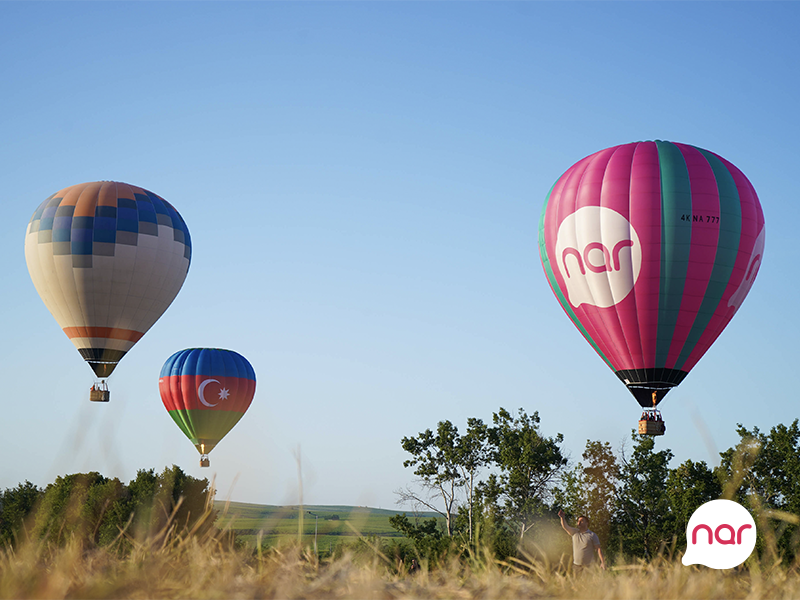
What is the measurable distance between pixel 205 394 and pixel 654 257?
34.9m

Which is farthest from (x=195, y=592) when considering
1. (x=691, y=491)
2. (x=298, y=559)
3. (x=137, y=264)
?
(x=691, y=491)

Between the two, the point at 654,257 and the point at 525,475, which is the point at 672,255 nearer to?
Answer: the point at 654,257

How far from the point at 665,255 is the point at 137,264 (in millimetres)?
25154

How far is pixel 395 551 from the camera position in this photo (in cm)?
629

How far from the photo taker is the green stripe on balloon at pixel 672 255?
29.1m

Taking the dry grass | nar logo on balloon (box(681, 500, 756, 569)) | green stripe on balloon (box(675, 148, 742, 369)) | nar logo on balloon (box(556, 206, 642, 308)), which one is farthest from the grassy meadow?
green stripe on balloon (box(675, 148, 742, 369))

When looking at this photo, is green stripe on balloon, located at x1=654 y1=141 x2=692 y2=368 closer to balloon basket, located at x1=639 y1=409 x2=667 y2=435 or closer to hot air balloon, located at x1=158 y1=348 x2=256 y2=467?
balloon basket, located at x1=639 y1=409 x2=667 y2=435

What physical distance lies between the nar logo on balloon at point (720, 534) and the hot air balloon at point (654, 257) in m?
23.2

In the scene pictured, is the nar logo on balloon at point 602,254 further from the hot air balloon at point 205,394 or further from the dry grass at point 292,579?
the hot air balloon at point 205,394

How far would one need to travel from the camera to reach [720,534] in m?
6.84

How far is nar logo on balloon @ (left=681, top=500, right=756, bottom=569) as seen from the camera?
256 inches

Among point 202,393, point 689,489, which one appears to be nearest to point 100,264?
point 202,393

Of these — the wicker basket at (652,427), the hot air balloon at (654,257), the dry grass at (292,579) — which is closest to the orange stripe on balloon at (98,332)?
the hot air balloon at (654,257)

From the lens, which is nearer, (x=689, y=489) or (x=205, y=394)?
(x=205, y=394)
